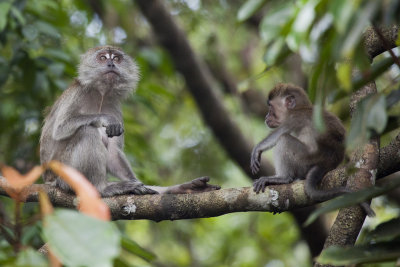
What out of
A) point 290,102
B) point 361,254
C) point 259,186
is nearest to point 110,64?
point 290,102

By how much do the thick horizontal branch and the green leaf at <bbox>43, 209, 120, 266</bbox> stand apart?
2776 mm

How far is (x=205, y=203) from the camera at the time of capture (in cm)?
467

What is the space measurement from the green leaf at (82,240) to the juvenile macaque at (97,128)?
3.65 meters

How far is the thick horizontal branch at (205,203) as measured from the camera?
4.48 m

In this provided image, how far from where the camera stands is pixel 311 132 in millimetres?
5465

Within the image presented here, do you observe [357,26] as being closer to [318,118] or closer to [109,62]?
[318,118]

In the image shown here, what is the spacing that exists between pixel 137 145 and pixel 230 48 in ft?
17.5

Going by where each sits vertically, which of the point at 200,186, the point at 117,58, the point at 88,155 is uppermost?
the point at 117,58

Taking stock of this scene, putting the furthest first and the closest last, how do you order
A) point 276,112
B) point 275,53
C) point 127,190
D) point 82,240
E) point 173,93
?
point 173,93 < point 276,112 < point 127,190 < point 275,53 < point 82,240

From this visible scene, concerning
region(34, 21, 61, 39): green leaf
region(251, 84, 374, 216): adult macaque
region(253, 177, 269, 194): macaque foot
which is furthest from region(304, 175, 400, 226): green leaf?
region(34, 21, 61, 39): green leaf

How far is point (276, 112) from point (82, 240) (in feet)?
16.0

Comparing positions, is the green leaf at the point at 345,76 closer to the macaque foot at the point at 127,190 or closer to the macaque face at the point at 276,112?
the macaque foot at the point at 127,190

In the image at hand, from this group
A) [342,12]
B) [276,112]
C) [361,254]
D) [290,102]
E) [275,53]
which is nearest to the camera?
[342,12]

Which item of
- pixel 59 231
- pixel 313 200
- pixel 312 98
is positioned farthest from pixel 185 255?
pixel 59 231
